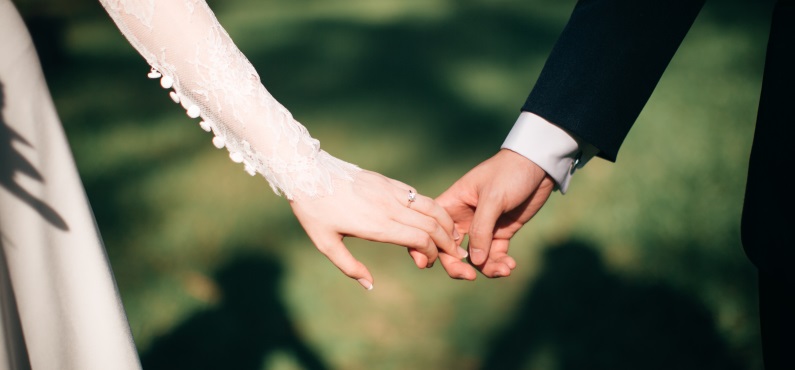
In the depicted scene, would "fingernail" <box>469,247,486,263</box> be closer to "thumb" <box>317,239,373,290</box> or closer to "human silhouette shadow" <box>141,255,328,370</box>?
"thumb" <box>317,239,373,290</box>

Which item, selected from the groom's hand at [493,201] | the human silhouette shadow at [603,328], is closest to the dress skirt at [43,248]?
the groom's hand at [493,201]

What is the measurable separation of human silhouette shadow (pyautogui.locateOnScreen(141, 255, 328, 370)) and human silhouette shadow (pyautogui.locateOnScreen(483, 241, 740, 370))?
49 centimetres

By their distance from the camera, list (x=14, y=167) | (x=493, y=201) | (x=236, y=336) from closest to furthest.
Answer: (x=14, y=167) → (x=493, y=201) → (x=236, y=336)

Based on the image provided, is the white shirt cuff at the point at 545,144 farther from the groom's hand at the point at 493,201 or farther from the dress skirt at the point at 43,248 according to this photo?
the dress skirt at the point at 43,248

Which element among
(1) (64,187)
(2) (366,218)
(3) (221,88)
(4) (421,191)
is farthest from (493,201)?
(4) (421,191)

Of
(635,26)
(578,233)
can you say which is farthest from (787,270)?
(578,233)

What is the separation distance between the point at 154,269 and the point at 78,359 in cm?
80

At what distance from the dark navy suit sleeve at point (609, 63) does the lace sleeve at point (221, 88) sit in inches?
14.1

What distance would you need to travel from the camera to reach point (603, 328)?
1475 mm

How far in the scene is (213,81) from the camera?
0.81 m

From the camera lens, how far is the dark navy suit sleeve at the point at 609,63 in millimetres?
834

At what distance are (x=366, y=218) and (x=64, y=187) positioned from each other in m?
0.41

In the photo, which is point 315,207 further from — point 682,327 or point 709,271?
point 709,271

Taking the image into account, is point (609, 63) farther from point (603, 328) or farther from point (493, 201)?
point (603, 328)
